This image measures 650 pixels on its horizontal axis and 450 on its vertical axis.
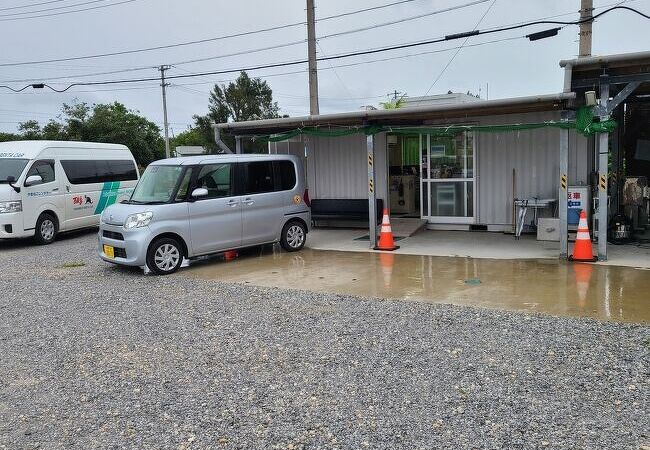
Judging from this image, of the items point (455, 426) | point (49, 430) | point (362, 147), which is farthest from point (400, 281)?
point (362, 147)

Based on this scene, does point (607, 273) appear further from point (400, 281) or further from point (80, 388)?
point (80, 388)

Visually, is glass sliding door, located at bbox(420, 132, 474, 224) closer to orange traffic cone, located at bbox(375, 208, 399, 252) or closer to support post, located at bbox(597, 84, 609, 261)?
orange traffic cone, located at bbox(375, 208, 399, 252)

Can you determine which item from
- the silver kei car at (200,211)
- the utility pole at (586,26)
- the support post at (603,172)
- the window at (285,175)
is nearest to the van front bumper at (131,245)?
the silver kei car at (200,211)

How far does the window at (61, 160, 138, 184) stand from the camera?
42.8ft

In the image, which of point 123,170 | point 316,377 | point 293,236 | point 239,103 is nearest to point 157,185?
point 293,236

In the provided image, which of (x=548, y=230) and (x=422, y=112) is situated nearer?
(x=422, y=112)

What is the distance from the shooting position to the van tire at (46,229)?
478 inches

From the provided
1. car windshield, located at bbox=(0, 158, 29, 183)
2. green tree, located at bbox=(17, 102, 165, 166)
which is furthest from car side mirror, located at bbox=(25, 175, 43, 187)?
green tree, located at bbox=(17, 102, 165, 166)

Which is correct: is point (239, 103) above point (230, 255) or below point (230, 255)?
above

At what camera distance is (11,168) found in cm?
1193

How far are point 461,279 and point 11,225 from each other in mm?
9174

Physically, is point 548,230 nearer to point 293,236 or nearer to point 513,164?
point 513,164

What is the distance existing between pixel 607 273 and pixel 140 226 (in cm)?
659

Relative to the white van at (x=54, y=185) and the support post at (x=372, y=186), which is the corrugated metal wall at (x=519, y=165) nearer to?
the support post at (x=372, y=186)
